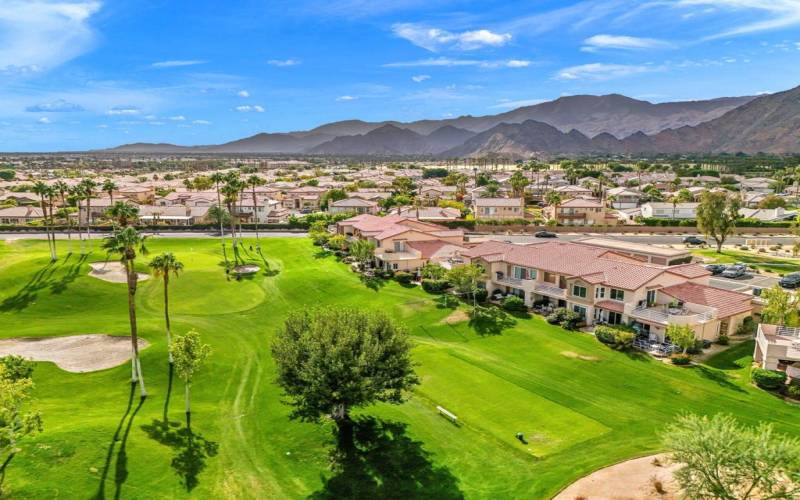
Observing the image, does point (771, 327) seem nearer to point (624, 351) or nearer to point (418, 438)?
point (624, 351)

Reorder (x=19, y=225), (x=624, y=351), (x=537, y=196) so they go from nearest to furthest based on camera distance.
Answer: (x=624, y=351)
(x=19, y=225)
(x=537, y=196)

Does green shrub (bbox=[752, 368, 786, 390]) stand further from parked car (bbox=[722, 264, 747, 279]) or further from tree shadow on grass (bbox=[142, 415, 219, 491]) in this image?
tree shadow on grass (bbox=[142, 415, 219, 491])

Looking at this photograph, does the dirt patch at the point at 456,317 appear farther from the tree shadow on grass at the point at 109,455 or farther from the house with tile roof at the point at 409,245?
the tree shadow on grass at the point at 109,455

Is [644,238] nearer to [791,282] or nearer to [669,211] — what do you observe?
[669,211]

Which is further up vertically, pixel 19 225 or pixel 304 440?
pixel 19 225

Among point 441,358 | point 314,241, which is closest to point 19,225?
point 314,241

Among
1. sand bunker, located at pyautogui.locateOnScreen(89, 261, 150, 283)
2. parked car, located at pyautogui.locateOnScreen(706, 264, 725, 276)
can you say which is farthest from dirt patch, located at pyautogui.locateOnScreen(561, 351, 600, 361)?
sand bunker, located at pyautogui.locateOnScreen(89, 261, 150, 283)
